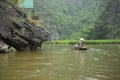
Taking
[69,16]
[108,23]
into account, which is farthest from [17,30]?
[69,16]

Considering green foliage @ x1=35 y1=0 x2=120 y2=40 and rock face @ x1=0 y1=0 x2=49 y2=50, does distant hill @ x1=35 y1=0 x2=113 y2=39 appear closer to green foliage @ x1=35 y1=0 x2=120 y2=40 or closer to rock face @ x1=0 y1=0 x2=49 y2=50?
green foliage @ x1=35 y1=0 x2=120 y2=40

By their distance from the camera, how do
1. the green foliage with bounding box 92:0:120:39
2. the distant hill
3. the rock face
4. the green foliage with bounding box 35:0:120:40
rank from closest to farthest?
1. the rock face
2. the green foliage with bounding box 92:0:120:39
3. the green foliage with bounding box 35:0:120:40
4. the distant hill

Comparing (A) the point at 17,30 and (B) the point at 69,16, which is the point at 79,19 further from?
(A) the point at 17,30

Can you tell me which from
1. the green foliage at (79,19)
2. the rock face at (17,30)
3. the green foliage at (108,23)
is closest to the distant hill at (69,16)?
the green foliage at (79,19)

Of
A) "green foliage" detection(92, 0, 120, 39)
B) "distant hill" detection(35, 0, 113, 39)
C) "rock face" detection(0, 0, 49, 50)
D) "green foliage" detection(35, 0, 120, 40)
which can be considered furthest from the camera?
"distant hill" detection(35, 0, 113, 39)

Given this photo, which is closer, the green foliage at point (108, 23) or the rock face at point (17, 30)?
the rock face at point (17, 30)

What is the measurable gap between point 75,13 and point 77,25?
1895 centimetres

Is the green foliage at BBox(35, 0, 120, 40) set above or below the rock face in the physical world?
above

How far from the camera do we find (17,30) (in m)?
27.8

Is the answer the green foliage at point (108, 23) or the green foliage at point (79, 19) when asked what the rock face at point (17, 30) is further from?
the green foliage at point (108, 23)

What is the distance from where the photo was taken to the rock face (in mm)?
26828

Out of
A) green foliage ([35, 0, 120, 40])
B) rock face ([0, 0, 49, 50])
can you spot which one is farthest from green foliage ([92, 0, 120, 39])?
rock face ([0, 0, 49, 50])

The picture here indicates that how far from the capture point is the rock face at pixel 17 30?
1056 inches

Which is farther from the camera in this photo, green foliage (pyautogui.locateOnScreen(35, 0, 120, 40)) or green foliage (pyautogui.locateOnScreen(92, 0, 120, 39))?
green foliage (pyautogui.locateOnScreen(35, 0, 120, 40))
